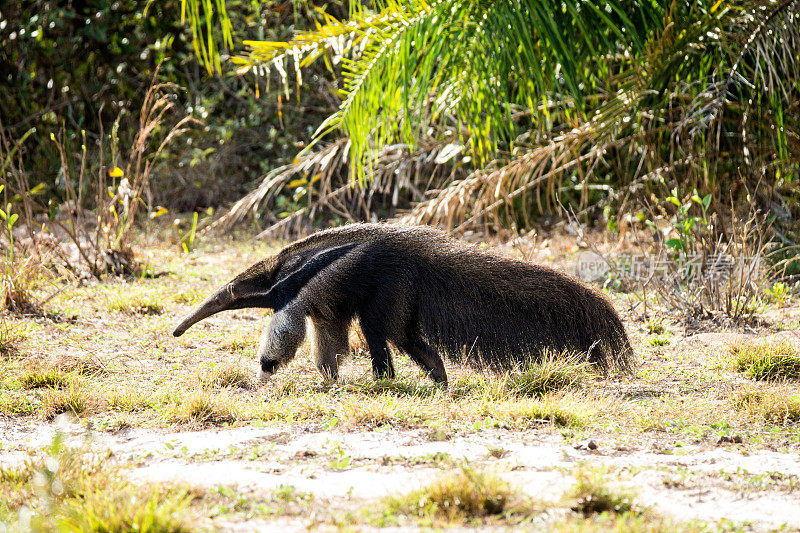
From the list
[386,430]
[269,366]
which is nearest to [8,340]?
[269,366]

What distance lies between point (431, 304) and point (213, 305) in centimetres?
147

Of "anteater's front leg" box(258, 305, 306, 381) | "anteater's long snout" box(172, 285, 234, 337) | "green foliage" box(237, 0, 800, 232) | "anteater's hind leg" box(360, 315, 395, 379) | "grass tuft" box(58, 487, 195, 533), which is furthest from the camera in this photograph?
"green foliage" box(237, 0, 800, 232)

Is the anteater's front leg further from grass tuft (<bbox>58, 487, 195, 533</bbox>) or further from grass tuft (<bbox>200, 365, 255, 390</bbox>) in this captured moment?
grass tuft (<bbox>58, 487, 195, 533</bbox>)

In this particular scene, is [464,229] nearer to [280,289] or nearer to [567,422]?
[280,289]

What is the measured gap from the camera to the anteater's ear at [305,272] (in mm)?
4625

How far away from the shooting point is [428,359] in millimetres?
4734

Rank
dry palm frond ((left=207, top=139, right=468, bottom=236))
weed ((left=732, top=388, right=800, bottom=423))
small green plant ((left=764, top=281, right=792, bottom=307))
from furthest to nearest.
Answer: dry palm frond ((left=207, top=139, right=468, bottom=236)) → small green plant ((left=764, top=281, right=792, bottom=307)) → weed ((left=732, top=388, right=800, bottom=423))

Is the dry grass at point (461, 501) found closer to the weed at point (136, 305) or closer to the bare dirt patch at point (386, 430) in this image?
the bare dirt patch at point (386, 430)

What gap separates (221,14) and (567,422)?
8.82ft

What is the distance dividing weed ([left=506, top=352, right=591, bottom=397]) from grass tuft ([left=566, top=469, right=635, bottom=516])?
1.58m

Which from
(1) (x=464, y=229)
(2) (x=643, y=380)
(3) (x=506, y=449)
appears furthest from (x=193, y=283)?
(3) (x=506, y=449)

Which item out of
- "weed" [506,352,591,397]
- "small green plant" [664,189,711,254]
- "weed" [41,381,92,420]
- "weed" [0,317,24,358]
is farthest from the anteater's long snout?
"small green plant" [664,189,711,254]

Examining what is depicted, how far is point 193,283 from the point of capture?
7.67m

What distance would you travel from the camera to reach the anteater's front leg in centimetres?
464
